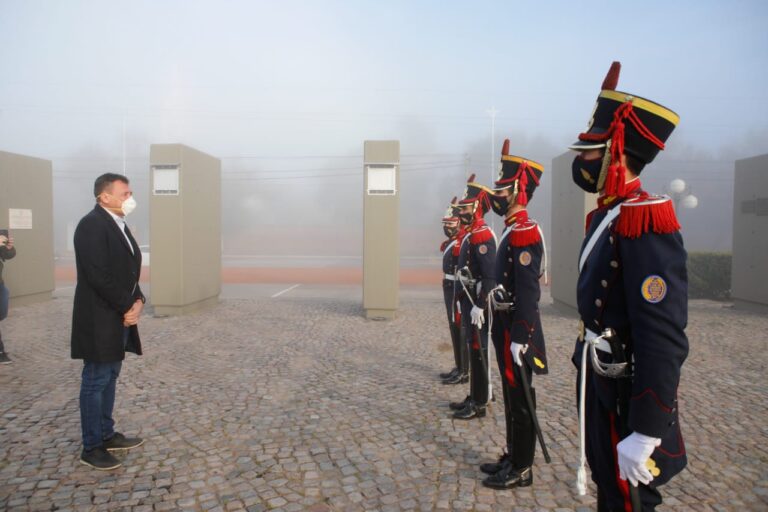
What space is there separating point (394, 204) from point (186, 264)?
183 inches

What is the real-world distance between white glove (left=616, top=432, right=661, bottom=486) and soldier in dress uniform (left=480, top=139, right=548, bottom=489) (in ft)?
4.88

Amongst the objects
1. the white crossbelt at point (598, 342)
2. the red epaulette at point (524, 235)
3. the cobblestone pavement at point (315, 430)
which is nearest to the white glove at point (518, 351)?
the red epaulette at point (524, 235)

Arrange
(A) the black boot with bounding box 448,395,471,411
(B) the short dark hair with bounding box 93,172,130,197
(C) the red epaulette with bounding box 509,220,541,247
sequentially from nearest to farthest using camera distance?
(C) the red epaulette with bounding box 509,220,541,247
(B) the short dark hair with bounding box 93,172,130,197
(A) the black boot with bounding box 448,395,471,411

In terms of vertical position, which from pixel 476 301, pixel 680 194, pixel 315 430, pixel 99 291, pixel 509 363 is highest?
pixel 680 194

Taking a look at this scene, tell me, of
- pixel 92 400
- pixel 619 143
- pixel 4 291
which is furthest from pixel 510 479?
pixel 4 291

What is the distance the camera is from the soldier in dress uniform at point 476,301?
15.3ft

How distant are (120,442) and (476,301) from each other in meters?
3.27

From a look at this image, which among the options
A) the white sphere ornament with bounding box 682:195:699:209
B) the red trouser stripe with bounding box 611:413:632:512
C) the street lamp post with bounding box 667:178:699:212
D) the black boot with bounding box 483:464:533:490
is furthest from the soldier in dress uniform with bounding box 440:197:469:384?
the white sphere ornament with bounding box 682:195:699:209

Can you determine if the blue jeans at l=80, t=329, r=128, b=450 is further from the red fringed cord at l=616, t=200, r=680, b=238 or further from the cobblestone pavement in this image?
the red fringed cord at l=616, t=200, r=680, b=238

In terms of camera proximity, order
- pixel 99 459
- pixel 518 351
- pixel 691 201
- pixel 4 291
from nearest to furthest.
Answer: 1. pixel 518 351
2. pixel 99 459
3. pixel 4 291
4. pixel 691 201

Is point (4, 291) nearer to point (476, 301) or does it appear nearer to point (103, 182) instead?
point (103, 182)

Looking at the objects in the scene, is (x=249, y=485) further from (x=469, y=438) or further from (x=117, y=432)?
(x=469, y=438)

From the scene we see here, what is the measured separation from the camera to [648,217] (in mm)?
1913

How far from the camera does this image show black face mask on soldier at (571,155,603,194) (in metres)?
2.23
